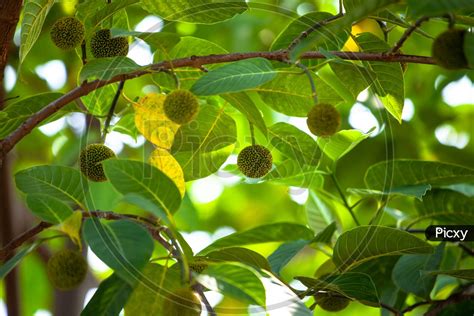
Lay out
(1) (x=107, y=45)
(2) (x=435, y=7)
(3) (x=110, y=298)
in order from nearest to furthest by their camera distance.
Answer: (2) (x=435, y=7) < (3) (x=110, y=298) < (1) (x=107, y=45)

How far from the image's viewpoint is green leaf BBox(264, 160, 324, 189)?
1856mm

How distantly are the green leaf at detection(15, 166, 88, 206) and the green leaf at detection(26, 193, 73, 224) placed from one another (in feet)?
0.60

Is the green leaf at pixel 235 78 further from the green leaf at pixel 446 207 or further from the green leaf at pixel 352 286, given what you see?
the green leaf at pixel 446 207

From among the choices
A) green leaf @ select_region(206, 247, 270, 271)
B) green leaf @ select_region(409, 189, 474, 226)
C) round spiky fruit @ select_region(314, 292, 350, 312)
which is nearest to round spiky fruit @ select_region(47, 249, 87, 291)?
green leaf @ select_region(206, 247, 270, 271)

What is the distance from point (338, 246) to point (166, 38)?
0.61 meters

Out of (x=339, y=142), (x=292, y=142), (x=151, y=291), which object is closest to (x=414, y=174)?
(x=339, y=142)

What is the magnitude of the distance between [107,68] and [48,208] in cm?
30

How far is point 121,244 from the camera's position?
1.16 meters

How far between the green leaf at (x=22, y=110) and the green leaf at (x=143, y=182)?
1.55 ft

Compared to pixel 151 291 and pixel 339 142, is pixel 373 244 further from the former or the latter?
pixel 151 291

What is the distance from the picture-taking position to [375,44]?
1584 millimetres

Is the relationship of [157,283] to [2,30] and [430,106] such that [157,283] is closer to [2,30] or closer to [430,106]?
[2,30]

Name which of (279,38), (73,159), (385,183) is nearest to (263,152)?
(279,38)

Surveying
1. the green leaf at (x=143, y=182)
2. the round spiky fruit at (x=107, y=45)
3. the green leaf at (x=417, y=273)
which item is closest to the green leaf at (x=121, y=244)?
the green leaf at (x=143, y=182)
